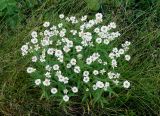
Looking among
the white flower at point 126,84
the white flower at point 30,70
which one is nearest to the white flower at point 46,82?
the white flower at point 30,70

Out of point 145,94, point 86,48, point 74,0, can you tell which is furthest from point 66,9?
point 145,94

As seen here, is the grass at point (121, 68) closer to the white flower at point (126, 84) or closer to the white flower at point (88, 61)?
the white flower at point (126, 84)

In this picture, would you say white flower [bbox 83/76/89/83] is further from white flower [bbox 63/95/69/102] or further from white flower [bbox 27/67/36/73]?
white flower [bbox 27/67/36/73]

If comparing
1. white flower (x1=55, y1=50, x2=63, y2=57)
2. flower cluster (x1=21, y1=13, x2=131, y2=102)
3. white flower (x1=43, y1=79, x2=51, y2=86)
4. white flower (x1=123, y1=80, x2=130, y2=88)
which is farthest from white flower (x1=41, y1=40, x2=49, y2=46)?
white flower (x1=123, y1=80, x2=130, y2=88)

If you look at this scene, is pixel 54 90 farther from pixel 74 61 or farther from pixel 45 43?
pixel 45 43

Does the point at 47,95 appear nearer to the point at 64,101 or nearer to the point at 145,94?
the point at 64,101

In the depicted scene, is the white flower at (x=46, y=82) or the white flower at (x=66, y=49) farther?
the white flower at (x=66, y=49)

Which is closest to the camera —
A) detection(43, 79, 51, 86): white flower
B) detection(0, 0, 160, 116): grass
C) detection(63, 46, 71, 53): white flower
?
detection(43, 79, 51, 86): white flower
